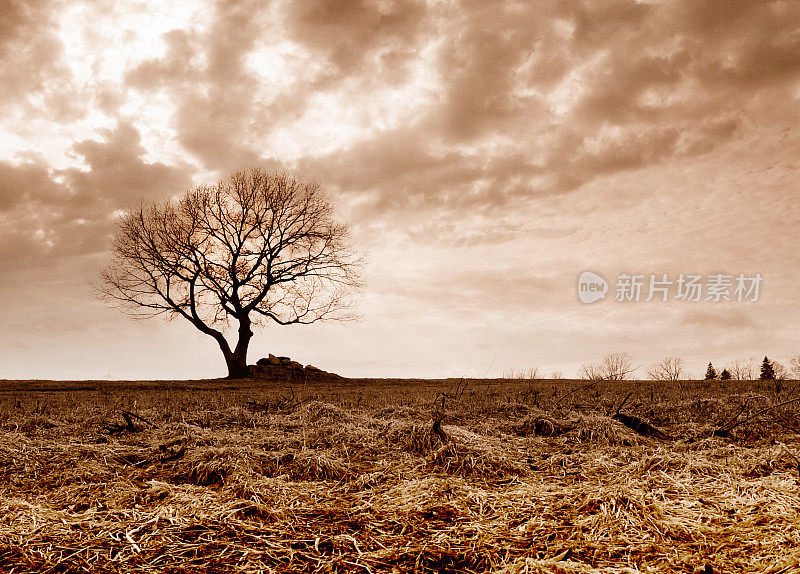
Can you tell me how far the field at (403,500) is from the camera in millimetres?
2670

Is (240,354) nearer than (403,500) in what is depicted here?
No

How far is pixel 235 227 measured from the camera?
2906cm

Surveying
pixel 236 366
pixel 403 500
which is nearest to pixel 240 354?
pixel 236 366

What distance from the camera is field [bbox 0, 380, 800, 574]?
8.76ft

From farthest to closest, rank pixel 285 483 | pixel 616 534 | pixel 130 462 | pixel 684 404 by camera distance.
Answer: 1. pixel 684 404
2. pixel 130 462
3. pixel 285 483
4. pixel 616 534

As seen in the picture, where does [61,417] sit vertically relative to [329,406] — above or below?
below

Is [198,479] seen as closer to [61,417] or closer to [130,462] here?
[130,462]

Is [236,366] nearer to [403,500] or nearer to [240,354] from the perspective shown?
[240,354]

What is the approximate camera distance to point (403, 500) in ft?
11.2

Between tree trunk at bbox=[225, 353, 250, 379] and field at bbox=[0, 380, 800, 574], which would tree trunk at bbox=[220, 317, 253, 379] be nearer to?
tree trunk at bbox=[225, 353, 250, 379]

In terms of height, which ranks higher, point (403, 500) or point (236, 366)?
point (403, 500)

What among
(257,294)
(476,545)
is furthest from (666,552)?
(257,294)

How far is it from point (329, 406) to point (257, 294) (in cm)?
2212

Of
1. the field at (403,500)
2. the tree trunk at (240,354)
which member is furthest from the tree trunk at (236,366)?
A: the field at (403,500)
